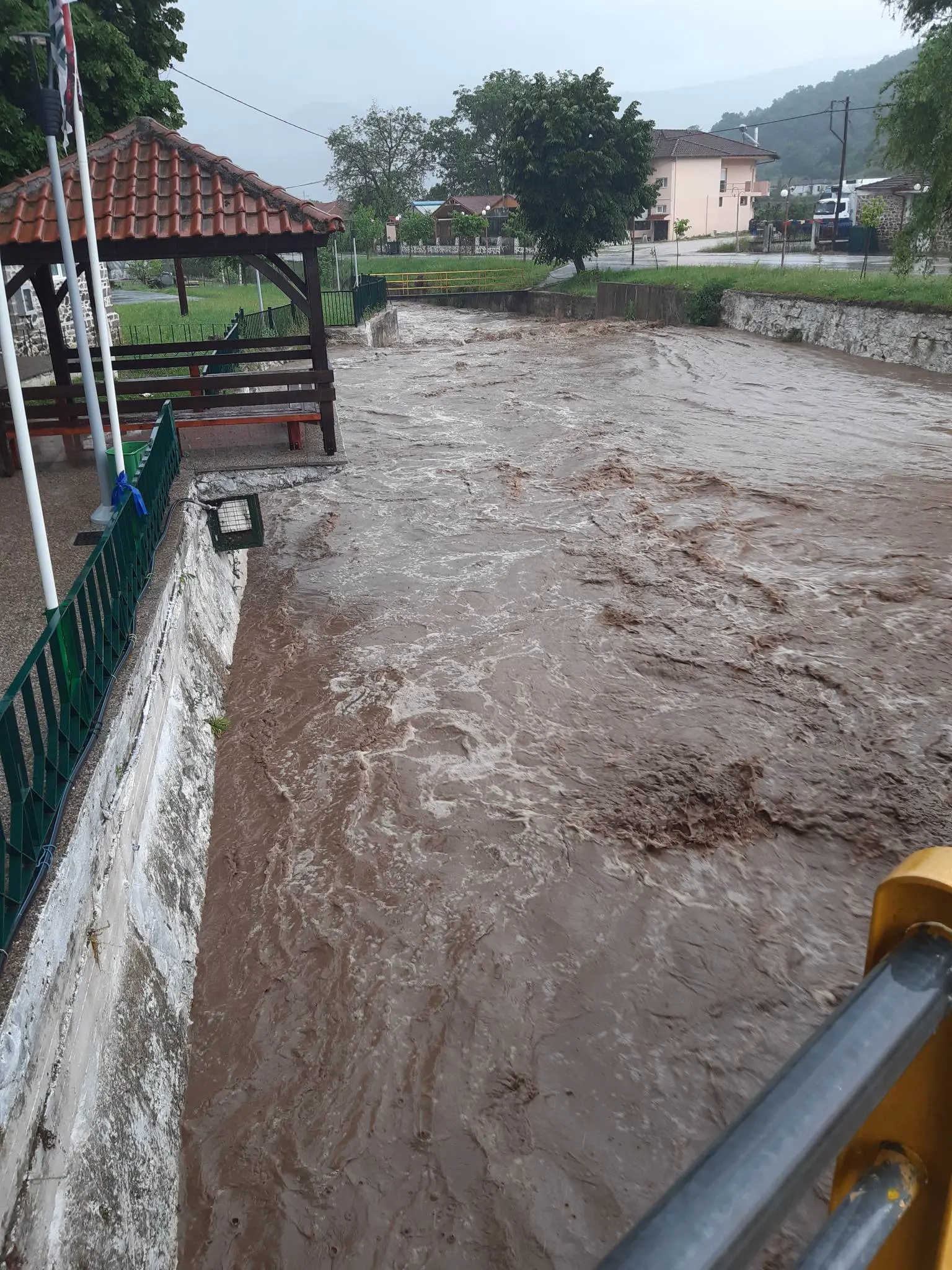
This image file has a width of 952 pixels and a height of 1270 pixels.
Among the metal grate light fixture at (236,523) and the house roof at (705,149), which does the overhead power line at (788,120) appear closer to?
the house roof at (705,149)

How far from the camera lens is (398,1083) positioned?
4.90m

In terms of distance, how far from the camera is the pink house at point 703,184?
62.8 meters

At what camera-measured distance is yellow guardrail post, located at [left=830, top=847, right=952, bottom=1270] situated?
794mm

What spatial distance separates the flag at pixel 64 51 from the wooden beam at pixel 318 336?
356 centimetres

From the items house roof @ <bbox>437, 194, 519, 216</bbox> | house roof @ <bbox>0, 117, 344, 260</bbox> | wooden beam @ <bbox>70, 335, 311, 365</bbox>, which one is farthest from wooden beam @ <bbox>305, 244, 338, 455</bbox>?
house roof @ <bbox>437, 194, 519, 216</bbox>

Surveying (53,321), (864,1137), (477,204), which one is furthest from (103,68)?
(477,204)

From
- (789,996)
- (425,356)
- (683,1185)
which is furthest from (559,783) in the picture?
(425,356)

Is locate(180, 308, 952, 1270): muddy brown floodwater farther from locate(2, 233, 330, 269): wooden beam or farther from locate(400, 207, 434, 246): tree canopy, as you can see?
locate(400, 207, 434, 246): tree canopy

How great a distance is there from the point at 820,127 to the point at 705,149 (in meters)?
99.7

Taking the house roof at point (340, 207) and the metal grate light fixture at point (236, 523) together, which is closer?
the metal grate light fixture at point (236, 523)

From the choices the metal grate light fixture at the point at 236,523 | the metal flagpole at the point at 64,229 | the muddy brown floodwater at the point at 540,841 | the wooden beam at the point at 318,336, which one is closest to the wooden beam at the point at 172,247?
the wooden beam at the point at 318,336

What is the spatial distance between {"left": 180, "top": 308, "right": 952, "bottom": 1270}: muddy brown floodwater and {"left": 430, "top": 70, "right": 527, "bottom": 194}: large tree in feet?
257

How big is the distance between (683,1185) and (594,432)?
1853 cm

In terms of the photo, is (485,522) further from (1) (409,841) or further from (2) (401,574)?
(1) (409,841)
